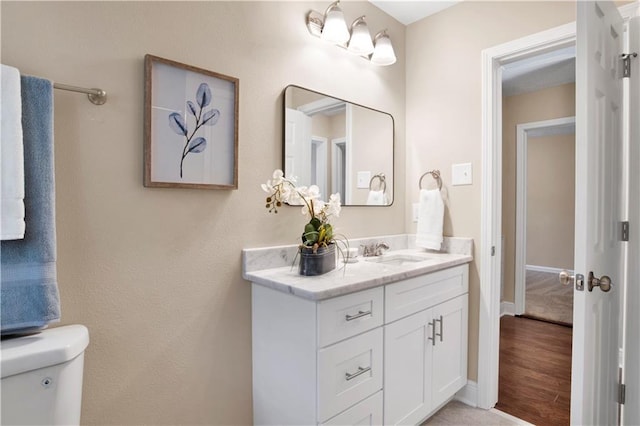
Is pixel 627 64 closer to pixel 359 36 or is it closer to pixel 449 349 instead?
pixel 359 36

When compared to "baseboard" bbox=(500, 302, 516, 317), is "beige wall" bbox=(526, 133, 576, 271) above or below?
above

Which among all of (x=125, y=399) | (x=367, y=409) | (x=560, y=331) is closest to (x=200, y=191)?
(x=125, y=399)

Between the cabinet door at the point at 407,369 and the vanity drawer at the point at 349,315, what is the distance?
5.0 inches

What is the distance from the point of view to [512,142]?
3779 mm

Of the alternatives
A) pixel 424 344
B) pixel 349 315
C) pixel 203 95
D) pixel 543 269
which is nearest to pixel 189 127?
pixel 203 95

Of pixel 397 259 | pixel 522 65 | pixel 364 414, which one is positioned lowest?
pixel 364 414

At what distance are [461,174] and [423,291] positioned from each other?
0.86 m

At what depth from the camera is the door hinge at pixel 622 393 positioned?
59.3 inches

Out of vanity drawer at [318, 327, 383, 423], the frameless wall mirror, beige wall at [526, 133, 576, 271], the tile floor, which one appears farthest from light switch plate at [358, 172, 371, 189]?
beige wall at [526, 133, 576, 271]

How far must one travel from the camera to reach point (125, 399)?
1247mm

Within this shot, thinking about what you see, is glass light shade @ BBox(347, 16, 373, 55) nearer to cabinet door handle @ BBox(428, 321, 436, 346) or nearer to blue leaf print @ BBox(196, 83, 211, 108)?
blue leaf print @ BBox(196, 83, 211, 108)

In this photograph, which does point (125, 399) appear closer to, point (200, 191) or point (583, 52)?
point (200, 191)

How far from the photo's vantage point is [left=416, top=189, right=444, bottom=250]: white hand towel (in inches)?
85.8

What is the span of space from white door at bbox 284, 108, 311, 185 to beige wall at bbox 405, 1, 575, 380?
37.1 inches
